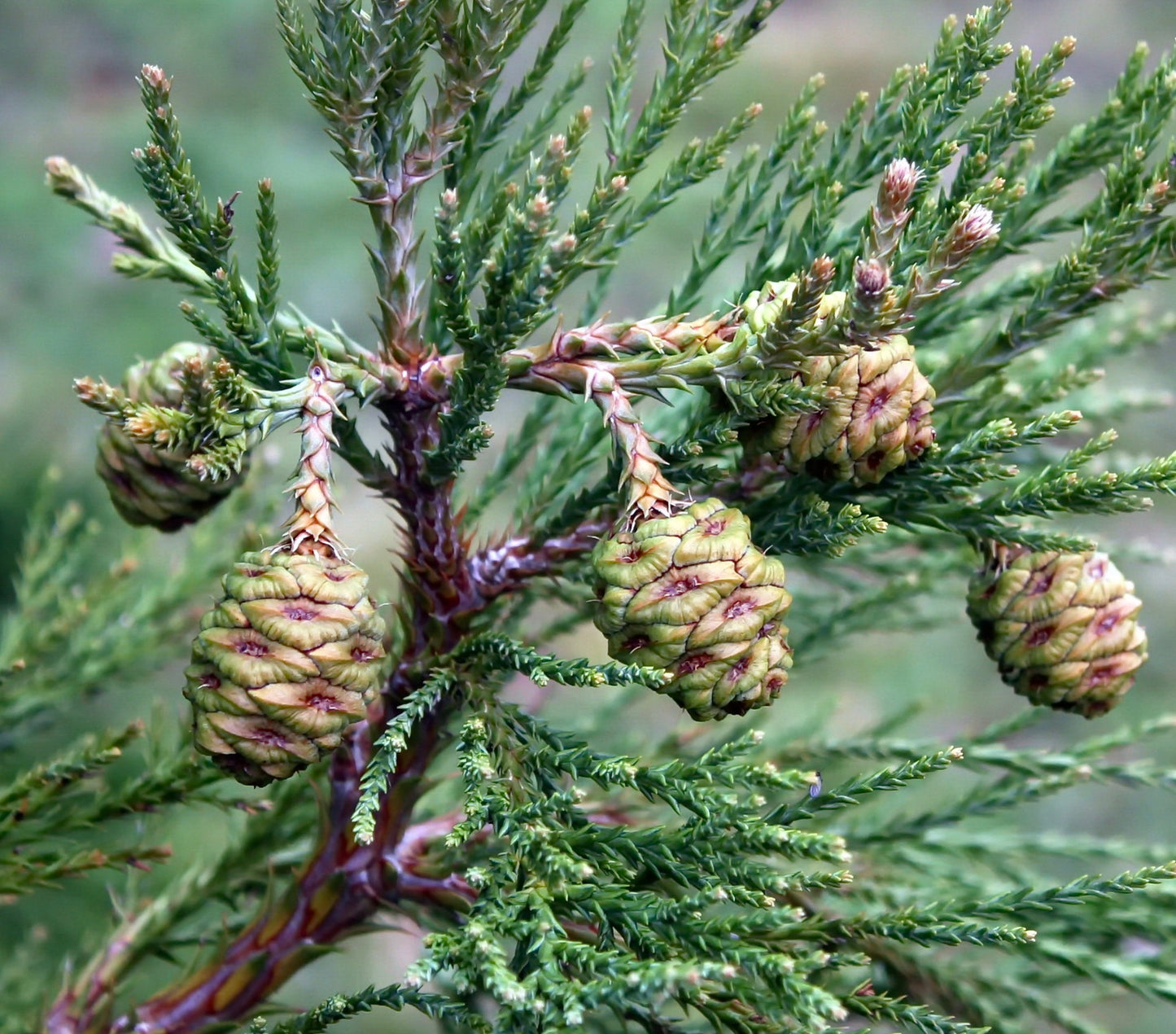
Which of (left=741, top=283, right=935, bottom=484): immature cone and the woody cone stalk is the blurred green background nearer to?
the woody cone stalk

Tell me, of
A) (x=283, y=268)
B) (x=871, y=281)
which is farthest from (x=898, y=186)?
(x=283, y=268)

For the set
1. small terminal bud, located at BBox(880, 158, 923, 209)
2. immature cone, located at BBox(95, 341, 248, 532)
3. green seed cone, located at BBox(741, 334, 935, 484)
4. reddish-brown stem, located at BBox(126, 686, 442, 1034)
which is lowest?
reddish-brown stem, located at BBox(126, 686, 442, 1034)

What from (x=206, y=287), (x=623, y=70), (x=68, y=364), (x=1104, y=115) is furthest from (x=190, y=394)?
(x=68, y=364)

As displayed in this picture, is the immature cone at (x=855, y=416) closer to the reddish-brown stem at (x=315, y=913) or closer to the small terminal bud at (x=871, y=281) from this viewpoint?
the small terminal bud at (x=871, y=281)

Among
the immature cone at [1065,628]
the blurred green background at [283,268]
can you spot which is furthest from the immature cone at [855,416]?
the blurred green background at [283,268]

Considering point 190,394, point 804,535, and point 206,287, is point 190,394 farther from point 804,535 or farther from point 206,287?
point 804,535

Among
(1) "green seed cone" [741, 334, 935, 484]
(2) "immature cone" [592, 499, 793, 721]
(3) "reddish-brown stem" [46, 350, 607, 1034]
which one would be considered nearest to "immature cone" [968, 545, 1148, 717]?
(1) "green seed cone" [741, 334, 935, 484]
